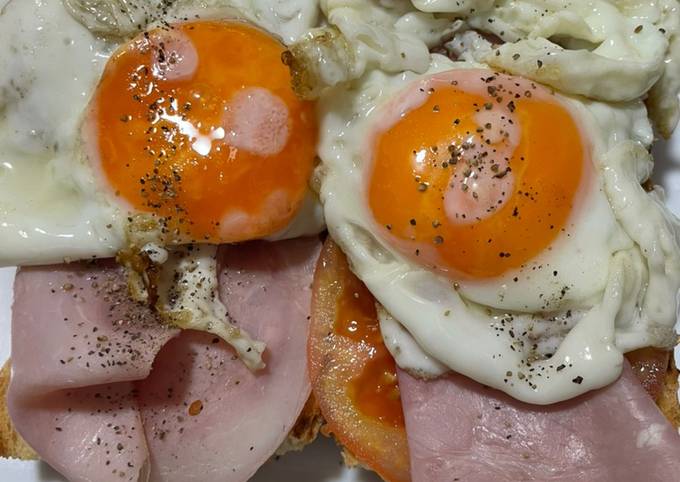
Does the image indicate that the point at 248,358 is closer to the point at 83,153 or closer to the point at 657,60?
the point at 83,153

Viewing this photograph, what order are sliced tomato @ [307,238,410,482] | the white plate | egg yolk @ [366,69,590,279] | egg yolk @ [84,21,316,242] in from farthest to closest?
the white plate, sliced tomato @ [307,238,410,482], egg yolk @ [84,21,316,242], egg yolk @ [366,69,590,279]

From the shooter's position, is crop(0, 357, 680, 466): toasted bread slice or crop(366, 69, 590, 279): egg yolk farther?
crop(0, 357, 680, 466): toasted bread slice

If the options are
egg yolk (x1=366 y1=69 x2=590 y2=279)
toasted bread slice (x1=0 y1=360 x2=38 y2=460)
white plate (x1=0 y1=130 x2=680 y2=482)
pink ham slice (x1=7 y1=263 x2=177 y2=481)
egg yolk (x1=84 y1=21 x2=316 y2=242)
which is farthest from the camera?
white plate (x1=0 y1=130 x2=680 y2=482)

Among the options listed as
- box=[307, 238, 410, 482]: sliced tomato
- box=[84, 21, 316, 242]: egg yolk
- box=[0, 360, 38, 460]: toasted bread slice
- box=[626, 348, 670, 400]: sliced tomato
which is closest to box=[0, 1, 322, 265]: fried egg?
box=[84, 21, 316, 242]: egg yolk

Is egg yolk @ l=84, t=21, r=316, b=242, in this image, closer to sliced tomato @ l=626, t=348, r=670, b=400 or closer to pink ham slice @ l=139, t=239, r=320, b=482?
pink ham slice @ l=139, t=239, r=320, b=482

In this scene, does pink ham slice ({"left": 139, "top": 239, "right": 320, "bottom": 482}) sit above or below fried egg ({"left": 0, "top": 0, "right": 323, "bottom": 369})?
below

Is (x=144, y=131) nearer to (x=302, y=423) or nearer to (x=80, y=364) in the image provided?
(x=80, y=364)
